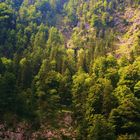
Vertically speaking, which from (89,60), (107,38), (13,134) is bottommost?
(13,134)

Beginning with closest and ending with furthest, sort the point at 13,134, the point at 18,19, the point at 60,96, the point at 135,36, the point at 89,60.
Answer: the point at 13,134 < the point at 60,96 < the point at 89,60 < the point at 135,36 < the point at 18,19

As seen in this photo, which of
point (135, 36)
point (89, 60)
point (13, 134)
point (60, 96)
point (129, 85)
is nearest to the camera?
point (13, 134)

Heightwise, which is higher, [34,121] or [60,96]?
[60,96]

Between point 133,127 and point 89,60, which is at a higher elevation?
point 89,60

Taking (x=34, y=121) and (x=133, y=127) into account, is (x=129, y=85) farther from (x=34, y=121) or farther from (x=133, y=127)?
(x=34, y=121)

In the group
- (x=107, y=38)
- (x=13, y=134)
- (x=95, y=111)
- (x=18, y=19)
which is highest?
(x=18, y=19)

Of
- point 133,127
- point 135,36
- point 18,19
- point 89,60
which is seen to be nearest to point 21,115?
point 133,127

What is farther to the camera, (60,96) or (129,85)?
(60,96)

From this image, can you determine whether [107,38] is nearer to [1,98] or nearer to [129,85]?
[129,85]

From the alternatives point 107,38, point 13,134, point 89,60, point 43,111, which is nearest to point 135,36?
point 107,38
